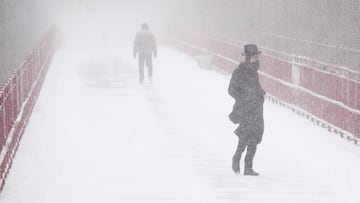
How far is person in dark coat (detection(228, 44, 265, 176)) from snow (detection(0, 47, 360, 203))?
0.64 m

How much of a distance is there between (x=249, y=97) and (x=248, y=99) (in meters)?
0.03

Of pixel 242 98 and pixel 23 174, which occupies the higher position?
pixel 242 98

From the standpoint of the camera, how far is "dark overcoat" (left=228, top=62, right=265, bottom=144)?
423 inches

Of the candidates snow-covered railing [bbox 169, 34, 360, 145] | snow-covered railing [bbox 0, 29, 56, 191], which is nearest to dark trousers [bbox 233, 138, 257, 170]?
snow-covered railing [bbox 169, 34, 360, 145]

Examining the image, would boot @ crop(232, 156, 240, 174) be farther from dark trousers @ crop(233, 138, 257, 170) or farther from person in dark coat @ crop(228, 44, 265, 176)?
person in dark coat @ crop(228, 44, 265, 176)

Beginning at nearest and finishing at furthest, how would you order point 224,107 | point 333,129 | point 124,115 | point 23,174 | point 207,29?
point 23,174
point 333,129
point 124,115
point 224,107
point 207,29

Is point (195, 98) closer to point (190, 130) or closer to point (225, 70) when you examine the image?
point (190, 130)

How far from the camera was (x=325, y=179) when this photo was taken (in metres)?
10.8

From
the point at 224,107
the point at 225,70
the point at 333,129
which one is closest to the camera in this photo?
the point at 333,129

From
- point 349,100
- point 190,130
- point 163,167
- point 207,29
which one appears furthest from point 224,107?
point 207,29

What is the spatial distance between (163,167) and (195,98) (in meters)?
9.35

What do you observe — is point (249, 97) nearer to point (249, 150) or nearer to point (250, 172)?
point (249, 150)

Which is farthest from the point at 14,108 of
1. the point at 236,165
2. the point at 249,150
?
the point at 249,150

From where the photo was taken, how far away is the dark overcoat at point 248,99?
10750 mm
